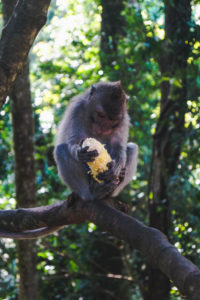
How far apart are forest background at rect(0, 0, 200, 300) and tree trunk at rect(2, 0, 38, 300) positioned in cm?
1

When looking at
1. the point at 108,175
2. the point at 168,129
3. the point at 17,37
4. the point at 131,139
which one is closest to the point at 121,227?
the point at 108,175

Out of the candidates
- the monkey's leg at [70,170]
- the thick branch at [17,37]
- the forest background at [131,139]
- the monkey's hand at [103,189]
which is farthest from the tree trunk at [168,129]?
the thick branch at [17,37]

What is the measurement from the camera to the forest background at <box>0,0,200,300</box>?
568cm

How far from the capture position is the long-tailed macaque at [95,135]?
4.45 meters

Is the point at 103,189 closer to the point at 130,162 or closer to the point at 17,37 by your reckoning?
the point at 130,162

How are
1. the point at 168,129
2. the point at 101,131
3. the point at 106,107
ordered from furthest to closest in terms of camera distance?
the point at 168,129 → the point at 101,131 → the point at 106,107

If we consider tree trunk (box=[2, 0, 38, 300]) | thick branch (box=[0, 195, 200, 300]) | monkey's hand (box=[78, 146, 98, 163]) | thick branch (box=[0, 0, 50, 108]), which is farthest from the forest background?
thick branch (box=[0, 0, 50, 108])

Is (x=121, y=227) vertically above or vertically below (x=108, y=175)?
below

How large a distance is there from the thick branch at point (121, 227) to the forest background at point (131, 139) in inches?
41.9

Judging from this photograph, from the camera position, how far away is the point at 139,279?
7.54 meters

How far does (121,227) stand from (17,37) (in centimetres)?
165

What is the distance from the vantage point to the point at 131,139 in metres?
7.43

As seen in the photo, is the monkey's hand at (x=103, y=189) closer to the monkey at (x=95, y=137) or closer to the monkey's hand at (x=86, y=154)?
the monkey at (x=95, y=137)

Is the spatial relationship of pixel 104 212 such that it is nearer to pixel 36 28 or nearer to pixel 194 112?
pixel 36 28
